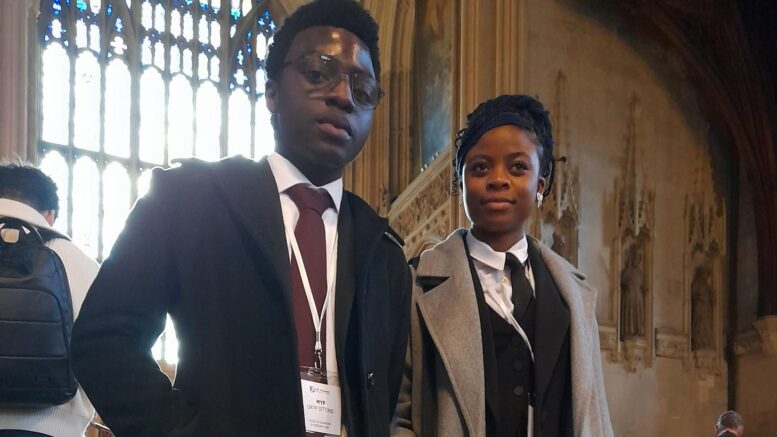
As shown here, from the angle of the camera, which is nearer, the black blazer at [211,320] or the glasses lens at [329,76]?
the black blazer at [211,320]

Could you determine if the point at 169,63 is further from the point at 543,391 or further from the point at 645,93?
the point at 543,391

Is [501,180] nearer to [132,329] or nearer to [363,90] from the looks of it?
[363,90]

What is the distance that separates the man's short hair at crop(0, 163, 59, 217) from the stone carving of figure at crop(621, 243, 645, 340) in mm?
6478

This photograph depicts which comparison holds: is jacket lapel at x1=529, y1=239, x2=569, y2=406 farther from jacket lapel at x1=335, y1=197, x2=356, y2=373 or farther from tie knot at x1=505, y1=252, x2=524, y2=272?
jacket lapel at x1=335, y1=197, x2=356, y2=373

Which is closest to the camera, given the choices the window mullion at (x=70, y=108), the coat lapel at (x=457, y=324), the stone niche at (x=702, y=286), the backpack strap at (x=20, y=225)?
the coat lapel at (x=457, y=324)

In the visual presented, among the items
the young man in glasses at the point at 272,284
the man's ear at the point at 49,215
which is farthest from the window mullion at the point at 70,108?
the young man in glasses at the point at 272,284

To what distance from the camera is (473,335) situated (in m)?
2.12

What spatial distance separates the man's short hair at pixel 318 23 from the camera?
173cm

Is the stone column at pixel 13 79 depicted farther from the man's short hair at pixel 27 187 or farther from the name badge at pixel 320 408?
the name badge at pixel 320 408

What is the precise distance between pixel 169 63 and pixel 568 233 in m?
9.45

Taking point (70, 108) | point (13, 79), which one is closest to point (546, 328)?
point (13, 79)

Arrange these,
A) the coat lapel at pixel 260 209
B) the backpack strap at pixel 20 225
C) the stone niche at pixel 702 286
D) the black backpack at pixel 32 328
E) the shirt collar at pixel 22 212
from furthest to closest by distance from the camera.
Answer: the stone niche at pixel 702 286 → the shirt collar at pixel 22 212 → the backpack strap at pixel 20 225 → the black backpack at pixel 32 328 → the coat lapel at pixel 260 209

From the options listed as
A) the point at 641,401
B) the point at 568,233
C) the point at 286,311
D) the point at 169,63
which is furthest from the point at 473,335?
the point at 169,63

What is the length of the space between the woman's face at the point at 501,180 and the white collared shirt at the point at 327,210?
0.62 metres
